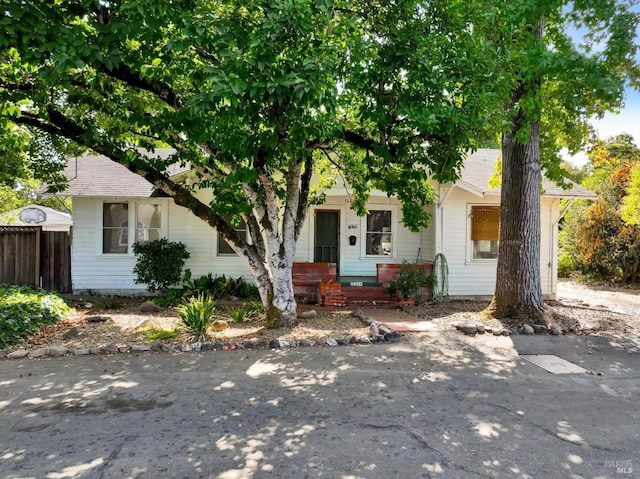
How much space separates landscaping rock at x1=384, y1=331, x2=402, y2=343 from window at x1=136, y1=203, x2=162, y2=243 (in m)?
7.65

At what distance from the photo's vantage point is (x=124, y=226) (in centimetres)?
1200

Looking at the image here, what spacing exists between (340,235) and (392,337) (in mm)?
5692

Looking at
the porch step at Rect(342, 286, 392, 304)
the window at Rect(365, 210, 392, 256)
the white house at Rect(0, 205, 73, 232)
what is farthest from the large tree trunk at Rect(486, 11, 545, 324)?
the white house at Rect(0, 205, 73, 232)

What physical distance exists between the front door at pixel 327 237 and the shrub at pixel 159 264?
389 cm

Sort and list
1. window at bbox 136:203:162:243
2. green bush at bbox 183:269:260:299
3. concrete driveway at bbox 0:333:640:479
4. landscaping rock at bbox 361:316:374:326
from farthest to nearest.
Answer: window at bbox 136:203:162:243 < green bush at bbox 183:269:260:299 < landscaping rock at bbox 361:316:374:326 < concrete driveway at bbox 0:333:640:479

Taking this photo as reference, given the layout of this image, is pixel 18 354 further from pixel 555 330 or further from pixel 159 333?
pixel 555 330

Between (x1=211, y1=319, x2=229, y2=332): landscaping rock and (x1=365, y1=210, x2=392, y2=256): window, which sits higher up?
(x1=365, y1=210, x2=392, y2=256): window

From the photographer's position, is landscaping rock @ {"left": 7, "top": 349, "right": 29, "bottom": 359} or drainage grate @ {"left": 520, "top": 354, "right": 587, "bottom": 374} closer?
drainage grate @ {"left": 520, "top": 354, "right": 587, "bottom": 374}

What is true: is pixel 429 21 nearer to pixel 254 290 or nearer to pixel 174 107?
pixel 174 107

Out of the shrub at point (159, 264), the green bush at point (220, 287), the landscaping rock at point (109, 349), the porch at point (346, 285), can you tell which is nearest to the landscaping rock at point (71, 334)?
the landscaping rock at point (109, 349)

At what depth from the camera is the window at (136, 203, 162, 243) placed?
472 inches

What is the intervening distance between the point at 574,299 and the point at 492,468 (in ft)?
36.3

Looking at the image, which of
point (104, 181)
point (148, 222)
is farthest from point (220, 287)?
point (104, 181)

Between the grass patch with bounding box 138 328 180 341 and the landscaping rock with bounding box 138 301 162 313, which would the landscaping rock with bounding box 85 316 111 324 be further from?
the grass patch with bounding box 138 328 180 341
